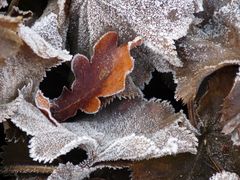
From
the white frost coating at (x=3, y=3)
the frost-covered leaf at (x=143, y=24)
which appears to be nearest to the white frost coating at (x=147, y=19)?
the frost-covered leaf at (x=143, y=24)

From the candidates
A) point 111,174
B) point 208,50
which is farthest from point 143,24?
point 111,174

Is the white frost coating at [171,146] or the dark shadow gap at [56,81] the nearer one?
the white frost coating at [171,146]

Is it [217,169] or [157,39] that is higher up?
[157,39]

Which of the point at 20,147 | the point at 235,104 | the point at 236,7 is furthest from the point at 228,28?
the point at 20,147

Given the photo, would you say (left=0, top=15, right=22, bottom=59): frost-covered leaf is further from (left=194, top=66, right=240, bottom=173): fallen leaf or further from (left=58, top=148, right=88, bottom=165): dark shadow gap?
(left=194, top=66, right=240, bottom=173): fallen leaf

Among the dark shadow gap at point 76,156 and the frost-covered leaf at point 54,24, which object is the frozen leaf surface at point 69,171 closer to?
the dark shadow gap at point 76,156

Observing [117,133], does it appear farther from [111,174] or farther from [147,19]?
[147,19]

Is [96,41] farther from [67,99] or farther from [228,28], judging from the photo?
[228,28]

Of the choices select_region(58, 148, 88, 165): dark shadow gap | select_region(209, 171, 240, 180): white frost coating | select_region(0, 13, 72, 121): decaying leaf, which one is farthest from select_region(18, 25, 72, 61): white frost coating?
select_region(209, 171, 240, 180): white frost coating
